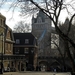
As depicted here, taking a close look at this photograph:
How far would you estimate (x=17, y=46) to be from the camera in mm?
89875

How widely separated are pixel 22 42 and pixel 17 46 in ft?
7.04

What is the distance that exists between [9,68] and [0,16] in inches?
456

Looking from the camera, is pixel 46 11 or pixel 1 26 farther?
pixel 1 26

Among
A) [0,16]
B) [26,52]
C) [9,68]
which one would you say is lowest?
[9,68]

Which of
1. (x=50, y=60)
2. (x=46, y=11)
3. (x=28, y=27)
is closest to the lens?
(x=46, y=11)

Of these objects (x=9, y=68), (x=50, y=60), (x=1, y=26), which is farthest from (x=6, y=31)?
(x=50, y=60)

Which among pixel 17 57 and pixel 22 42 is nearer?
pixel 17 57

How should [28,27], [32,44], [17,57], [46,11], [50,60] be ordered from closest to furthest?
[46,11] < [17,57] < [32,44] < [50,60] < [28,27]

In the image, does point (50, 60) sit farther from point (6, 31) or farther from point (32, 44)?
point (6, 31)

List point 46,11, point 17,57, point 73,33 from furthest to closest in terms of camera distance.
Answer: point 17,57, point 73,33, point 46,11

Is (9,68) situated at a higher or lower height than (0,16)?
lower

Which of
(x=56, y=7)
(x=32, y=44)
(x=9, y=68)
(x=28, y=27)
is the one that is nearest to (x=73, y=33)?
(x=9, y=68)

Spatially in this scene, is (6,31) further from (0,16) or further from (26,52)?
(26,52)

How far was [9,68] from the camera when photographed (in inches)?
2486
